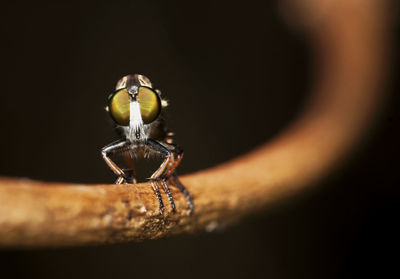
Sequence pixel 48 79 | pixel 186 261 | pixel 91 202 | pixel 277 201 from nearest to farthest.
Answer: pixel 91 202 < pixel 277 201 < pixel 186 261 < pixel 48 79

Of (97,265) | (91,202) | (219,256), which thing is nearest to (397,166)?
(219,256)

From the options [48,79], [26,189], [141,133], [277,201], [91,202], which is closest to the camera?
[26,189]

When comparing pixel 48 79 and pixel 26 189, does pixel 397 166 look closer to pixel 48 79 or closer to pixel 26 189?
pixel 48 79

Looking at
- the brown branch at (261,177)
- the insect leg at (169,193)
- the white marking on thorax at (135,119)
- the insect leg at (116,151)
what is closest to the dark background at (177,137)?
the brown branch at (261,177)

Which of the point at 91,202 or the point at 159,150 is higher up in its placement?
the point at 159,150

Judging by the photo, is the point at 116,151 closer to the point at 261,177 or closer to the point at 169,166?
the point at 169,166

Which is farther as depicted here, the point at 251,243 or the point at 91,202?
the point at 251,243

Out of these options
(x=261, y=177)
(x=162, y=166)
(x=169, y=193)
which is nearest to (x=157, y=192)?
(x=169, y=193)
